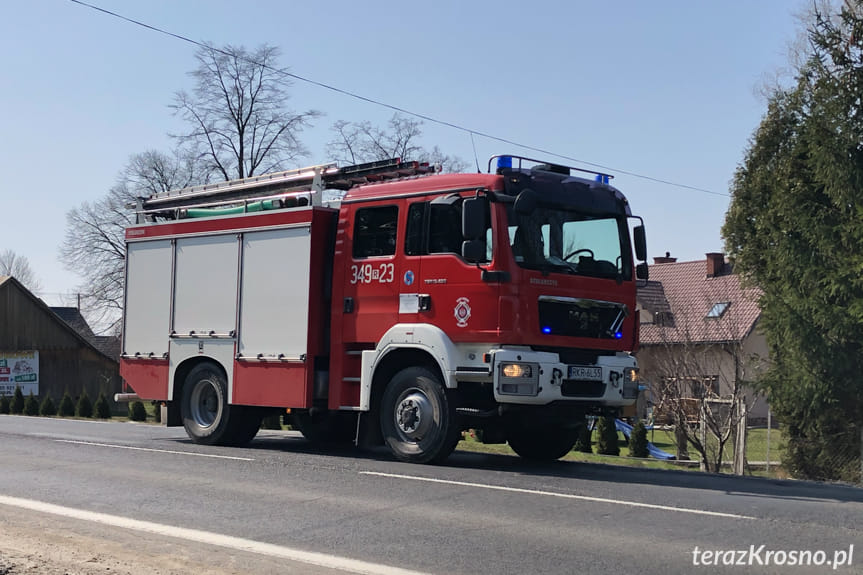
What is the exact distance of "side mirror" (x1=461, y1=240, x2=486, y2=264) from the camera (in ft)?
37.2

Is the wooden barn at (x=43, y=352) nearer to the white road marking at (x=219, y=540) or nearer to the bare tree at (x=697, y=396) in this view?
the bare tree at (x=697, y=396)

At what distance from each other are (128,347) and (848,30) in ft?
47.8

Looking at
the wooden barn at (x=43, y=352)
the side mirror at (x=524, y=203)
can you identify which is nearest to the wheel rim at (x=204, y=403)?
the side mirror at (x=524, y=203)

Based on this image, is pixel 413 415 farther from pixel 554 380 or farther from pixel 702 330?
pixel 702 330

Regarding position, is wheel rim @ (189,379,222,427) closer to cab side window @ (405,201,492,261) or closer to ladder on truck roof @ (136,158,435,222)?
ladder on truck roof @ (136,158,435,222)

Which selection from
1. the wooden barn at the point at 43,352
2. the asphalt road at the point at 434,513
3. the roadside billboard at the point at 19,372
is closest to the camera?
the asphalt road at the point at 434,513

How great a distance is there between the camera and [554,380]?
37.6 feet

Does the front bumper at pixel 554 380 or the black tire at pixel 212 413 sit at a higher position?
the front bumper at pixel 554 380

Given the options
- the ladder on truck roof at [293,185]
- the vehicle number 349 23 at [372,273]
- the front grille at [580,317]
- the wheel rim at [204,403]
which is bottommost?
the wheel rim at [204,403]

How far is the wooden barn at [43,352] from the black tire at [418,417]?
134 ft

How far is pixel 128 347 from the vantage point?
16.0 m

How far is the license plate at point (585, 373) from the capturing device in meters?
11.7

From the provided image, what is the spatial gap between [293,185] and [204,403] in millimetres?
3513

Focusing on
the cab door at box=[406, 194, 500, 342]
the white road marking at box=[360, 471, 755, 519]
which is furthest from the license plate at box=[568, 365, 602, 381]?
the white road marking at box=[360, 471, 755, 519]
